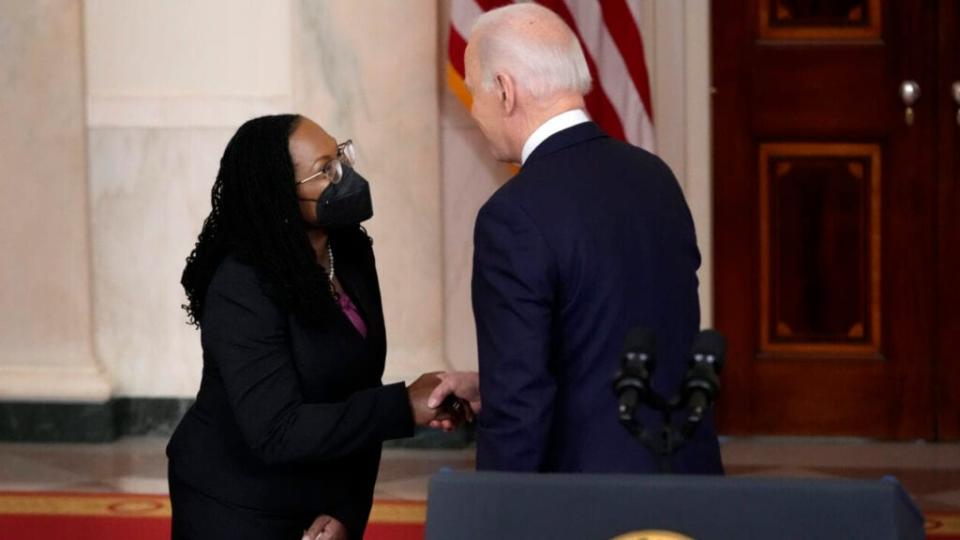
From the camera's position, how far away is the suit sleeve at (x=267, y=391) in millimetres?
3332

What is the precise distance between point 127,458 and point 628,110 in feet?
7.74

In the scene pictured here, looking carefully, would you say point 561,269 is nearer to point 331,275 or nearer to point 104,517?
point 331,275

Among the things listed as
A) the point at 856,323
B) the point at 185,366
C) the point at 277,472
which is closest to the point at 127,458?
the point at 185,366

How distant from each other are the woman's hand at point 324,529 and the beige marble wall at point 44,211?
380cm

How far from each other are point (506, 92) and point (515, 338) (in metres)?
0.44

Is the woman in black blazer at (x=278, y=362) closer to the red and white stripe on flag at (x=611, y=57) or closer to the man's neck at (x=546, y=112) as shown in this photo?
the man's neck at (x=546, y=112)

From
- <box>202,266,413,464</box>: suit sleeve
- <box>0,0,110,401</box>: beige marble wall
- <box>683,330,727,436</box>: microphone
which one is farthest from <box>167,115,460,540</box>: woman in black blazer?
<box>0,0,110,401</box>: beige marble wall

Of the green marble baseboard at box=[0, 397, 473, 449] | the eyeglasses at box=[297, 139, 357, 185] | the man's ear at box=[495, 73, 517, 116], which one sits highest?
the man's ear at box=[495, 73, 517, 116]

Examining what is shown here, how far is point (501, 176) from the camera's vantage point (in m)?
7.08

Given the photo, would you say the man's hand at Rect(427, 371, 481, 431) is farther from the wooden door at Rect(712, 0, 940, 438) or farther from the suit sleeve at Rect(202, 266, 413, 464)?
the wooden door at Rect(712, 0, 940, 438)

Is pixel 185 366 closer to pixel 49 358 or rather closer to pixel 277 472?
pixel 49 358

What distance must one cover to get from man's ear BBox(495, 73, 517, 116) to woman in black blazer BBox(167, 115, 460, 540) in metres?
0.48

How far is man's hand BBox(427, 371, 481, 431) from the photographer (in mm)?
3498

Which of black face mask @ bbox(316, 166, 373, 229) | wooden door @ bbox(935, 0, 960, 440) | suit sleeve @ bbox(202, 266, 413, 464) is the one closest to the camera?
suit sleeve @ bbox(202, 266, 413, 464)
